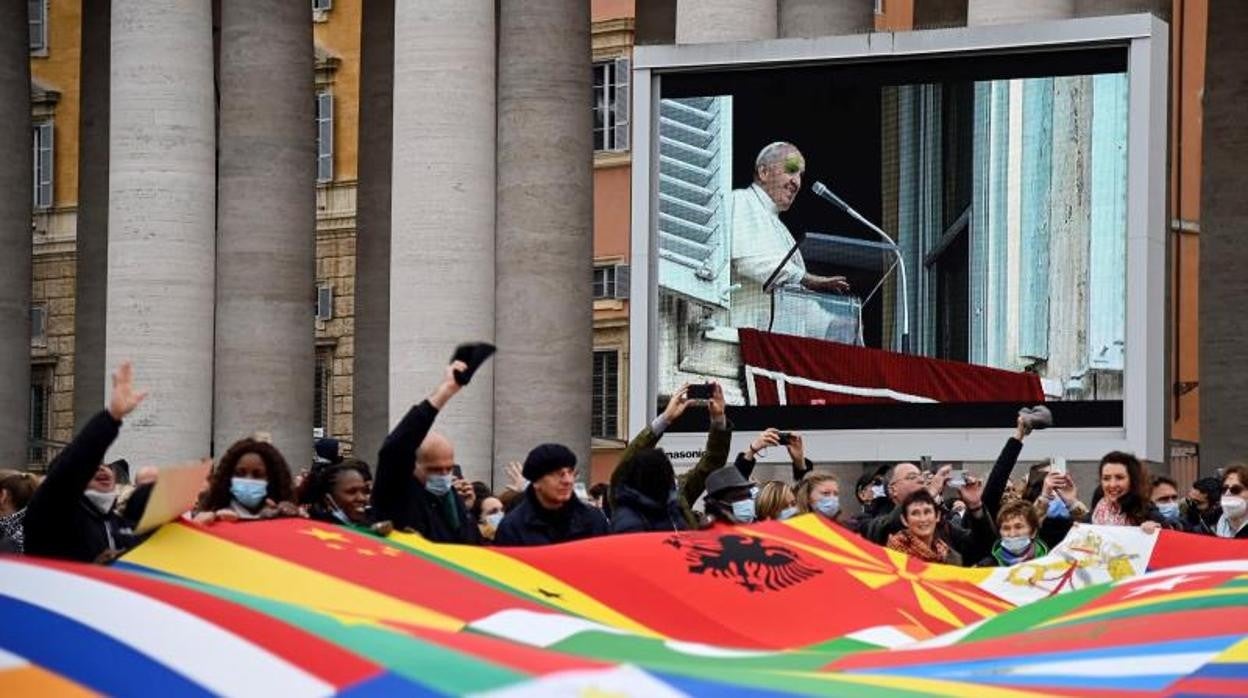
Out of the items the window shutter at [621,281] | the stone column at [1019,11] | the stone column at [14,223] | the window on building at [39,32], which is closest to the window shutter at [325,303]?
the window shutter at [621,281]

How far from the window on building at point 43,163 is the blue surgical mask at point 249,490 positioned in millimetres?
68147

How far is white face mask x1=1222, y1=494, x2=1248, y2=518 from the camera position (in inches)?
989

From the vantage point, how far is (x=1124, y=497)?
23047 millimetres

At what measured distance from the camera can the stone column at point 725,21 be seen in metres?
50.2

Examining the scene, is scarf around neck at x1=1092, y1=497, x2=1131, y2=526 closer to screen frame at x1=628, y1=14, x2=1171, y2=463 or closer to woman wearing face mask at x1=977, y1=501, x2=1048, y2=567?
woman wearing face mask at x1=977, y1=501, x2=1048, y2=567

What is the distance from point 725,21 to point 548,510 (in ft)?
98.4

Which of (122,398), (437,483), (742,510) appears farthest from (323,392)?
(122,398)

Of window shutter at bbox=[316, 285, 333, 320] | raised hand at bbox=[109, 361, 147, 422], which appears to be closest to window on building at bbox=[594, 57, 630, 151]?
window shutter at bbox=[316, 285, 333, 320]

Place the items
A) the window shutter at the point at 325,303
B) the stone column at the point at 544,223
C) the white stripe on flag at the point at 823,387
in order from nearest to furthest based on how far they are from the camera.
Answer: the white stripe on flag at the point at 823,387, the stone column at the point at 544,223, the window shutter at the point at 325,303

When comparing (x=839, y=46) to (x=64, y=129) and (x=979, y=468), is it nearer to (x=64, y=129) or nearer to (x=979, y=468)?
(x=979, y=468)

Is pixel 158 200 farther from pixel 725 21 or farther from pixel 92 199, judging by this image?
pixel 92 199

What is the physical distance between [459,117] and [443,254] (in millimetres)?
2134

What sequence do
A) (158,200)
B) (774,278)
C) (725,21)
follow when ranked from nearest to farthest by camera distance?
1. (774,278)
2. (725,21)
3. (158,200)

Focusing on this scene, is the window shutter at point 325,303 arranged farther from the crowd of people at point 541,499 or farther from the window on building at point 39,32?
the crowd of people at point 541,499
